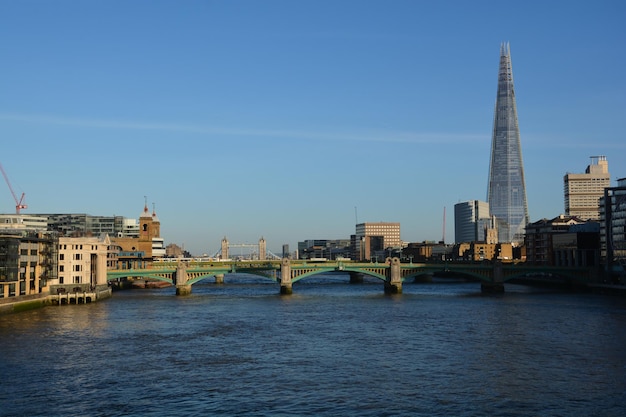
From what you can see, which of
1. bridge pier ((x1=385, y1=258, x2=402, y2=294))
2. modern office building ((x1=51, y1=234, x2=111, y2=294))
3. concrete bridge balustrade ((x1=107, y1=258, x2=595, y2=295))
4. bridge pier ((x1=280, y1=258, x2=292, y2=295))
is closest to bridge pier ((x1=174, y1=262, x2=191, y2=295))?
concrete bridge balustrade ((x1=107, y1=258, x2=595, y2=295))

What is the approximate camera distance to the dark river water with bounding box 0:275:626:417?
4866 centimetres

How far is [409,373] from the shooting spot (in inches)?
2338

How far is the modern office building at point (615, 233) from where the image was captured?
543 feet

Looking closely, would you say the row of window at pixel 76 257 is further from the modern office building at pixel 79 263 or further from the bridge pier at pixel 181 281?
the bridge pier at pixel 181 281

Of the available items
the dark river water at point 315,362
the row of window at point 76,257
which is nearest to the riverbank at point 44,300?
the dark river water at point 315,362

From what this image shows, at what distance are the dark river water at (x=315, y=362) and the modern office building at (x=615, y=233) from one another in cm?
5612

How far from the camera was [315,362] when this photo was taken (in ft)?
213

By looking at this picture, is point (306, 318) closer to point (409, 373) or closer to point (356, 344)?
point (356, 344)

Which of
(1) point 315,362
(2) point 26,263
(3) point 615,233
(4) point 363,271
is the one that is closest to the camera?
(1) point 315,362

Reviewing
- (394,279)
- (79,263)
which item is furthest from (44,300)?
(394,279)

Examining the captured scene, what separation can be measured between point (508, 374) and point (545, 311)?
56.0m

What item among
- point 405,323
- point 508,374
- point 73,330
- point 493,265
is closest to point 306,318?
point 405,323

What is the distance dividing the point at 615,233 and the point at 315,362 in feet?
420

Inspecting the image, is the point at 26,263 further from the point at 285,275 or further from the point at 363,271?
the point at 363,271
